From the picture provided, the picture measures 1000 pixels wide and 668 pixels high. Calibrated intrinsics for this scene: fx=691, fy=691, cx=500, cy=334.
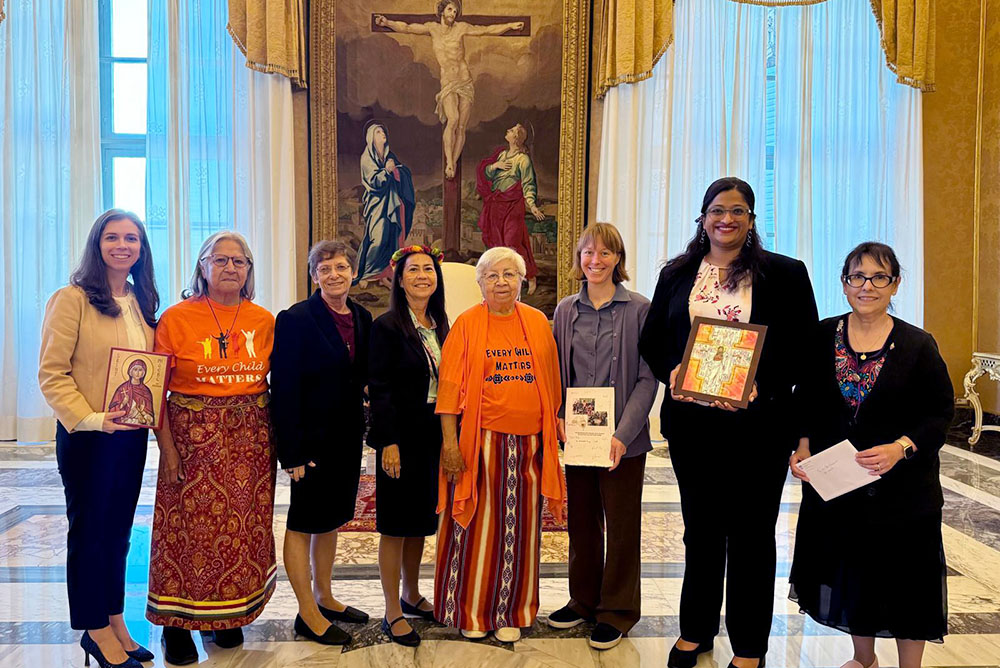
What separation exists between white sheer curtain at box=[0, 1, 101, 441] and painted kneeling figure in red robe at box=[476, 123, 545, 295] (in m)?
3.86

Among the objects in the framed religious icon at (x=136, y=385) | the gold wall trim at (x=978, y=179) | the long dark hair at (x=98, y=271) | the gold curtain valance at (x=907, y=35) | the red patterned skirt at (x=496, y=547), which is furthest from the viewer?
the gold wall trim at (x=978, y=179)

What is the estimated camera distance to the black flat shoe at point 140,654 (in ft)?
8.97

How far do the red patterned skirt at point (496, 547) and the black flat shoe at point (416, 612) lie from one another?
0.19 m

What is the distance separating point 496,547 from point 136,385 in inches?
59.6

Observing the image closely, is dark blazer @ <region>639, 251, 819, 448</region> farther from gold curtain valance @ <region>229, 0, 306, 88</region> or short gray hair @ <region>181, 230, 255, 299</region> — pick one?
gold curtain valance @ <region>229, 0, 306, 88</region>

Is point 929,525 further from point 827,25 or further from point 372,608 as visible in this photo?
point 827,25

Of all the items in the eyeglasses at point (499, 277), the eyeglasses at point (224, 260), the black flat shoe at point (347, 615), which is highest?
the eyeglasses at point (224, 260)

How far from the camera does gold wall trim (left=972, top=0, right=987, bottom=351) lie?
24.0 ft

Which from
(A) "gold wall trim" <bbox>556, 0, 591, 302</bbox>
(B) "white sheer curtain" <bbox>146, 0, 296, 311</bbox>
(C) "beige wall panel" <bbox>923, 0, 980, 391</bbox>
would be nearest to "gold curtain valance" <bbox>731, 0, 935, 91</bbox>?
(C) "beige wall panel" <bbox>923, 0, 980, 391</bbox>

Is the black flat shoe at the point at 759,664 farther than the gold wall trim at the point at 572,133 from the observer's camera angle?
No

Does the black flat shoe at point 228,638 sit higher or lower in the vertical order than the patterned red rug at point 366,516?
higher

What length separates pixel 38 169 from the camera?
264 inches

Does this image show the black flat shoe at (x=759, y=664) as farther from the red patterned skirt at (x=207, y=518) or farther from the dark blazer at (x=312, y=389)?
the red patterned skirt at (x=207, y=518)

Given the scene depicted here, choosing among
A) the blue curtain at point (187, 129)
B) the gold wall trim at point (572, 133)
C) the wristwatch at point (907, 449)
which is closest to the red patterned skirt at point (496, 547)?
the wristwatch at point (907, 449)
